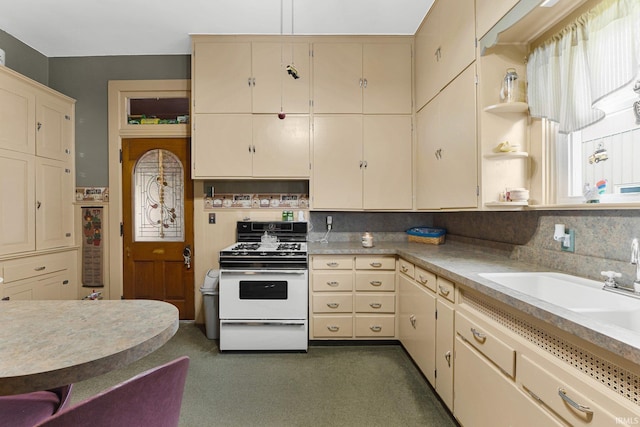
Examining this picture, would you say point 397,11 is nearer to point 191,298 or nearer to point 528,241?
point 528,241

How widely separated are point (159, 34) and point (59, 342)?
125 inches

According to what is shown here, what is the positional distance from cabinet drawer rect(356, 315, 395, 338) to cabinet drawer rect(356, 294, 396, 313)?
2.5 inches

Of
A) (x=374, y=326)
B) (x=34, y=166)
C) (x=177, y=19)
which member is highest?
(x=177, y=19)

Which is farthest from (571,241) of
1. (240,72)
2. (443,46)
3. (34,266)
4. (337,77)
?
(34,266)

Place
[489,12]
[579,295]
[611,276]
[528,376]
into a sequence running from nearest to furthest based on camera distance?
[528,376] < [611,276] < [579,295] < [489,12]

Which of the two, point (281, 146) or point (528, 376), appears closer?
point (528, 376)

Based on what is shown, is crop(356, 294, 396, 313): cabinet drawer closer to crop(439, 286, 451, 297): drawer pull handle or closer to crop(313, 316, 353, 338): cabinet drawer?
crop(313, 316, 353, 338): cabinet drawer

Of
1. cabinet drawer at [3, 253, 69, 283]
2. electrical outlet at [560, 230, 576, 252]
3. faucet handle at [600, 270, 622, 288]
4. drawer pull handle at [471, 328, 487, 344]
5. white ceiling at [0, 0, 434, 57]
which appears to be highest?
white ceiling at [0, 0, 434, 57]

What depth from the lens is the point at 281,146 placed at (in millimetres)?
3109

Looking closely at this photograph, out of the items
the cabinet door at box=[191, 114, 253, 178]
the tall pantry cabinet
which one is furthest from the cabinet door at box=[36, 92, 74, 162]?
the cabinet door at box=[191, 114, 253, 178]

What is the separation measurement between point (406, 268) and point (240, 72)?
242 cm

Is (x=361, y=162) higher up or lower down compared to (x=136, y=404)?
higher up

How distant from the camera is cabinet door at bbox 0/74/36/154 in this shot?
2.62 metres

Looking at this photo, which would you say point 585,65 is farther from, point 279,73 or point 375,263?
point 279,73
